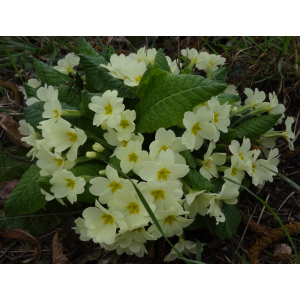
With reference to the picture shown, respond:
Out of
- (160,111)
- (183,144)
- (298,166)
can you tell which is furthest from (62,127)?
(298,166)

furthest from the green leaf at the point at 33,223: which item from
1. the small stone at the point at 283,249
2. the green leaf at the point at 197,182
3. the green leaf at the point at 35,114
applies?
the small stone at the point at 283,249

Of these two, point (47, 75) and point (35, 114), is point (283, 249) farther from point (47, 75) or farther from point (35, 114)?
point (47, 75)

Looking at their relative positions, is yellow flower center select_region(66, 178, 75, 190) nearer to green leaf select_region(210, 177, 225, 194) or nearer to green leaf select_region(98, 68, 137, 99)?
green leaf select_region(98, 68, 137, 99)

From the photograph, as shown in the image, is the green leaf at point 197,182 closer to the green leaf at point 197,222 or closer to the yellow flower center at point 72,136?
the green leaf at point 197,222

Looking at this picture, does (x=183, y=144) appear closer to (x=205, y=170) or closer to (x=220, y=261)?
(x=205, y=170)

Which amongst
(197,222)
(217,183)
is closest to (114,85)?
(217,183)

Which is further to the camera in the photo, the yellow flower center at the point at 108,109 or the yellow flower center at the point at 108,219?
the yellow flower center at the point at 108,109
